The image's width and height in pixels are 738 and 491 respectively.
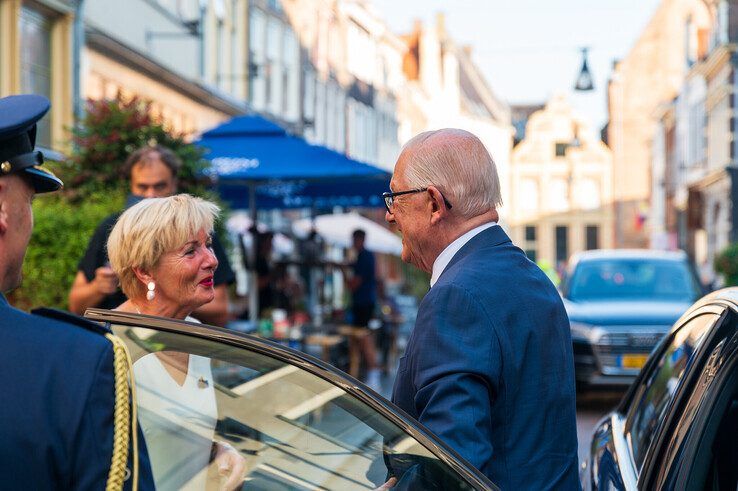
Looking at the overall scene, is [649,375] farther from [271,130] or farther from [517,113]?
[517,113]

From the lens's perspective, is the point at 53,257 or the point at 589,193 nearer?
the point at 53,257

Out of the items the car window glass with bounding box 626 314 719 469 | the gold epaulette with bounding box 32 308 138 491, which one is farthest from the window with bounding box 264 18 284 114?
the gold epaulette with bounding box 32 308 138 491

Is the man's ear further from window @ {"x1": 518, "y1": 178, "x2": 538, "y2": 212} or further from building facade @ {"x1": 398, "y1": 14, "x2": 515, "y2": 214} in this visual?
window @ {"x1": 518, "y1": 178, "x2": 538, "y2": 212}

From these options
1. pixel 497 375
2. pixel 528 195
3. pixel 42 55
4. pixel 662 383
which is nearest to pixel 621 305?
pixel 42 55

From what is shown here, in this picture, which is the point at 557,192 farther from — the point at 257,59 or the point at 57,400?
the point at 57,400

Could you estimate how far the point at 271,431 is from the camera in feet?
7.92

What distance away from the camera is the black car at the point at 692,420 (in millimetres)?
3014

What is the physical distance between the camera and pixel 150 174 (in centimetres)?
558

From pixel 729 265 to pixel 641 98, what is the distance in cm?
4671

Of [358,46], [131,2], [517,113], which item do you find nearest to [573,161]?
[517,113]

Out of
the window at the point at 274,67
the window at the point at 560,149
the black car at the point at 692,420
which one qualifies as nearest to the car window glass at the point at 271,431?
the black car at the point at 692,420

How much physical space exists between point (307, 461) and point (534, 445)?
0.63 m

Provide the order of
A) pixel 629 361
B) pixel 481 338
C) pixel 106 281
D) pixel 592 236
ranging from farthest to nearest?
pixel 592 236 → pixel 629 361 → pixel 106 281 → pixel 481 338

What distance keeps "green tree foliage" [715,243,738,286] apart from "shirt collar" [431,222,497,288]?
22294mm
